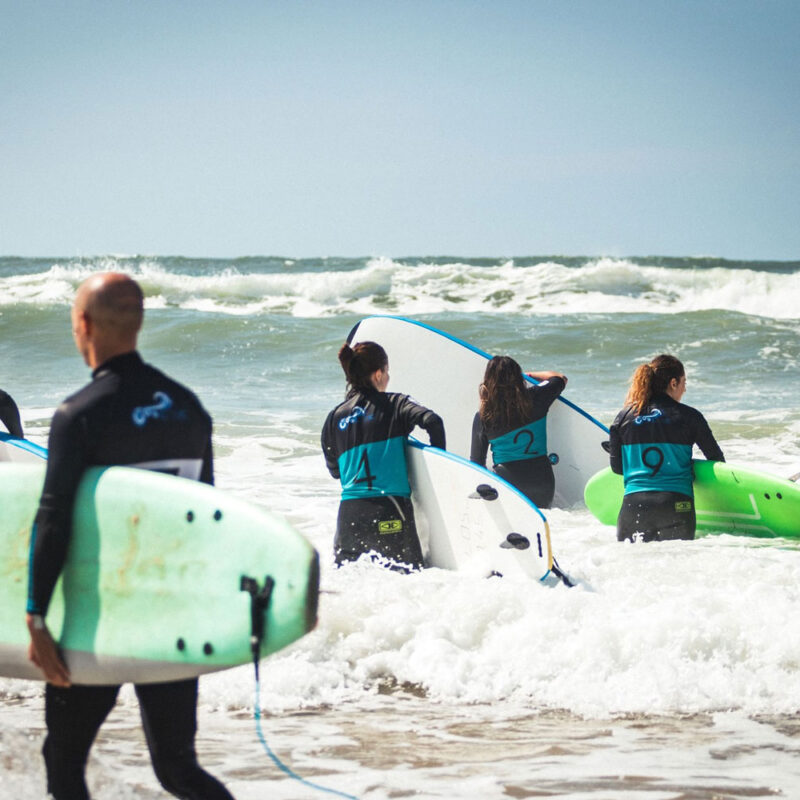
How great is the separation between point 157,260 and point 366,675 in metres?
31.9

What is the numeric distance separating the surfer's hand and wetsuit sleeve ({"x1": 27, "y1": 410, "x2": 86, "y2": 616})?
55 mm

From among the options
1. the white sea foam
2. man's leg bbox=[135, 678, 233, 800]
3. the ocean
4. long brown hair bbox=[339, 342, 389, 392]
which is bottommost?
the ocean

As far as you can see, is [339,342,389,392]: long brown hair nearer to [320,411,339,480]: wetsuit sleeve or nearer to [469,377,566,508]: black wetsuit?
[320,411,339,480]: wetsuit sleeve

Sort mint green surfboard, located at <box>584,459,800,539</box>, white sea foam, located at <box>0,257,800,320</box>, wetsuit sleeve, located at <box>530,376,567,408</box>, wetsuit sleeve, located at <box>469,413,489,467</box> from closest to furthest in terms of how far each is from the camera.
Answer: mint green surfboard, located at <box>584,459,800,539</box>
wetsuit sleeve, located at <box>469,413,489,467</box>
wetsuit sleeve, located at <box>530,376,567,408</box>
white sea foam, located at <box>0,257,800,320</box>

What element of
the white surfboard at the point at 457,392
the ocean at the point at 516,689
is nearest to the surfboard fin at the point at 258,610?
the ocean at the point at 516,689

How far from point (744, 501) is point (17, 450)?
142 inches

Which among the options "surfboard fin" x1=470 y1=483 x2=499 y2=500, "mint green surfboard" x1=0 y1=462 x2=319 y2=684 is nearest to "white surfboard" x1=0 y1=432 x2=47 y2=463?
"surfboard fin" x1=470 y1=483 x2=499 y2=500

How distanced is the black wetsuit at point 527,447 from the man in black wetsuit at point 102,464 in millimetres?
4174

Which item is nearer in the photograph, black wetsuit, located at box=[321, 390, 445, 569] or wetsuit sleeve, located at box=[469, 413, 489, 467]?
black wetsuit, located at box=[321, 390, 445, 569]

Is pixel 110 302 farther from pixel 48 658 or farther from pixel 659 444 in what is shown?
pixel 659 444

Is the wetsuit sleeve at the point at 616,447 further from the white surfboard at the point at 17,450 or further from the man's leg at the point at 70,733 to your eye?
the man's leg at the point at 70,733

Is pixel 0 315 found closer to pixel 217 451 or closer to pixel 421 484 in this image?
pixel 217 451

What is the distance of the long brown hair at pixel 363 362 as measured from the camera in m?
4.41

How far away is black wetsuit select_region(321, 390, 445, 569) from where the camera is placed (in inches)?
175
